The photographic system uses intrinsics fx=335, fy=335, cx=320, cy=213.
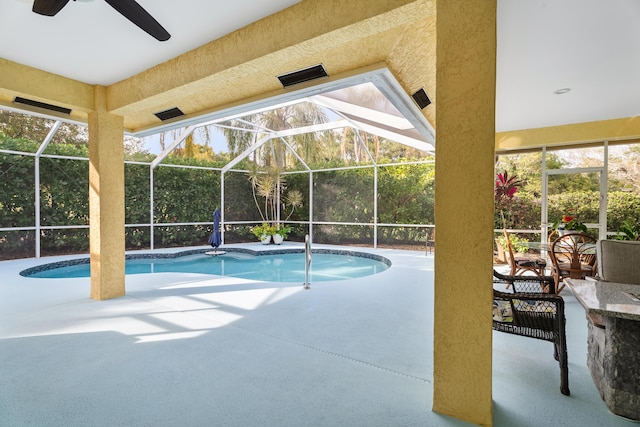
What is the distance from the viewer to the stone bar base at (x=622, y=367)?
2.14 metres

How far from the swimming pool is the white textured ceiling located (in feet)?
17.1

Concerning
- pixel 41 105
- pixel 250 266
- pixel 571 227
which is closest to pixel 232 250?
pixel 250 266

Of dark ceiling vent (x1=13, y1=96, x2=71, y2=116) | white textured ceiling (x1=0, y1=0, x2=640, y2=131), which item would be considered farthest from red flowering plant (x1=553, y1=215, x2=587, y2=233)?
dark ceiling vent (x1=13, y1=96, x2=71, y2=116)

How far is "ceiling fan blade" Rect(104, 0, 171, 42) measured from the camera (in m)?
2.21

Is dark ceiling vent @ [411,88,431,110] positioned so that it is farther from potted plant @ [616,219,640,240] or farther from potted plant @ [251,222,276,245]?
potted plant @ [251,222,276,245]

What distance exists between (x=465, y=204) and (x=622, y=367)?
151 centimetres

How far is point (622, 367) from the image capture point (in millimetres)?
2180

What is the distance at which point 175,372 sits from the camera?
273cm

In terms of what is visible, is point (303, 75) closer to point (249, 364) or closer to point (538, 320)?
point (249, 364)

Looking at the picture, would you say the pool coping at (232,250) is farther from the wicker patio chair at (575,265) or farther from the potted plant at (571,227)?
the wicker patio chair at (575,265)

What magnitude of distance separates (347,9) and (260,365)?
9.71 feet

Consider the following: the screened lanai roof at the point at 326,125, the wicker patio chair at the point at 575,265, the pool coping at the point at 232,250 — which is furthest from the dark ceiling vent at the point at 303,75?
the pool coping at the point at 232,250

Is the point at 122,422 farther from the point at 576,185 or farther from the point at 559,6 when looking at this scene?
the point at 576,185

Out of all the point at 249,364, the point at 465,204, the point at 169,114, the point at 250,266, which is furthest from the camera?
the point at 250,266
